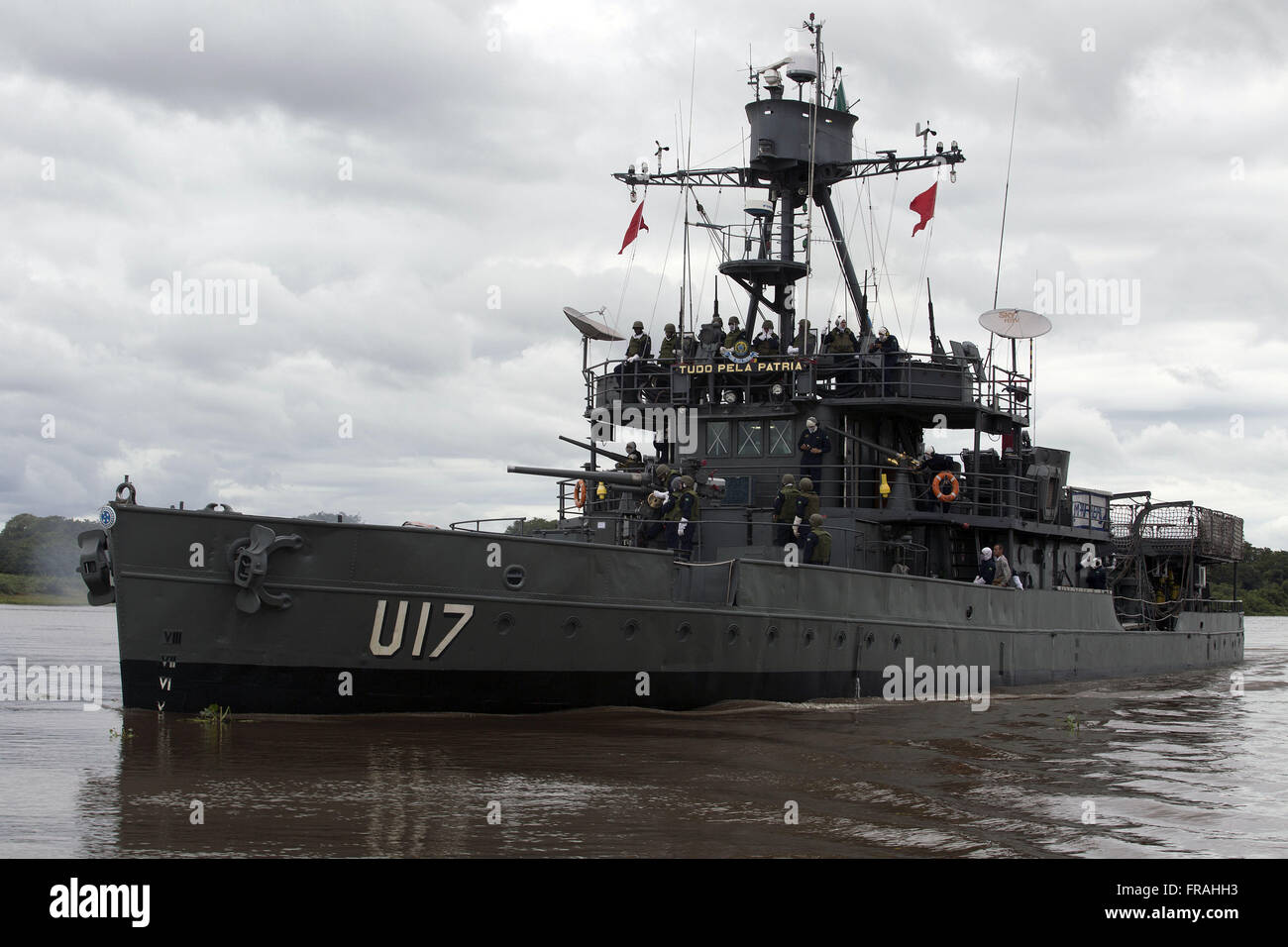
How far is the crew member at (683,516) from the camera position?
1584 cm

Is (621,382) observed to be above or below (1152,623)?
above

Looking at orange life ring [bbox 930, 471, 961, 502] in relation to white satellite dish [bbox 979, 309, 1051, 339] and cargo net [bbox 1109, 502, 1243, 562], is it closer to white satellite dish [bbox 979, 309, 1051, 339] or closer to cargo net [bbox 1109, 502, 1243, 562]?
white satellite dish [bbox 979, 309, 1051, 339]

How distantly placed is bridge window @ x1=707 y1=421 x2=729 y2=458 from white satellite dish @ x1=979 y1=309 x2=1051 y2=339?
595cm

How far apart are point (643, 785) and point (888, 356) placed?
35.5ft

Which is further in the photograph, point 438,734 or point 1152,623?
point 1152,623

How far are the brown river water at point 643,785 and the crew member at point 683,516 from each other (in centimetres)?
208

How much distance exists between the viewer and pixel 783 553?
16.6 m

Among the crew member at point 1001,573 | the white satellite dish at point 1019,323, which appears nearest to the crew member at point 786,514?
the crew member at point 1001,573

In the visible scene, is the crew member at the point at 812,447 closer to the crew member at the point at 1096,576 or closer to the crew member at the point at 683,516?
the crew member at the point at 683,516

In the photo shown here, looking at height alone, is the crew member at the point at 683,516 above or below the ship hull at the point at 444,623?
above

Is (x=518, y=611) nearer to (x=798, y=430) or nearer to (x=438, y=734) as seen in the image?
(x=438, y=734)
